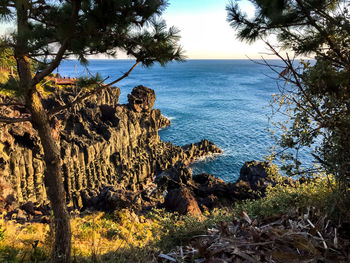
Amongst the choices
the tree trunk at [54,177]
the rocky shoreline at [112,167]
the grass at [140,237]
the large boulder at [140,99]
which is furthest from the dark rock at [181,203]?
the large boulder at [140,99]

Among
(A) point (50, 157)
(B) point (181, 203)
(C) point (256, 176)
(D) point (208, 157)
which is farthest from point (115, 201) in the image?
(D) point (208, 157)

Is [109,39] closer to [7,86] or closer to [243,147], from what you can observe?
[7,86]

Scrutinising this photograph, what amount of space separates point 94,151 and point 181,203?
19.7 meters

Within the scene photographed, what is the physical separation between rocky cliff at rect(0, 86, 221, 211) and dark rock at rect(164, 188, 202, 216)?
197 inches

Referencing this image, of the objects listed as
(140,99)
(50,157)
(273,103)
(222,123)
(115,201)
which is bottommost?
(222,123)

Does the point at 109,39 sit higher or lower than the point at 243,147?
higher

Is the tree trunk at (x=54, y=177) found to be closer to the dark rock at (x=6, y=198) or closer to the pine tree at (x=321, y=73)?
the pine tree at (x=321, y=73)

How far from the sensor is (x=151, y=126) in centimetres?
5356

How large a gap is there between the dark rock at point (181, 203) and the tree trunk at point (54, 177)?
16.9 m

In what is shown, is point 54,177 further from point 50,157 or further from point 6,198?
point 6,198

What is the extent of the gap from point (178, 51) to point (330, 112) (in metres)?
3.65

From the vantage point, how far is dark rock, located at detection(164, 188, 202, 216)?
862 inches

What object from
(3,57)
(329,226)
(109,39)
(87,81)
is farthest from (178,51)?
(329,226)

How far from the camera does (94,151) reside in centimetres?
3662
